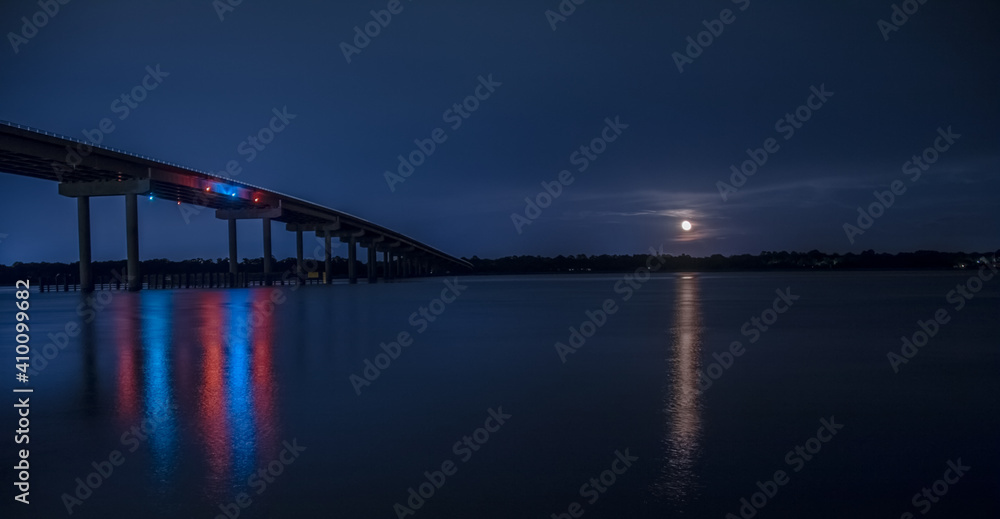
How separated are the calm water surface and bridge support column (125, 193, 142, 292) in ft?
147

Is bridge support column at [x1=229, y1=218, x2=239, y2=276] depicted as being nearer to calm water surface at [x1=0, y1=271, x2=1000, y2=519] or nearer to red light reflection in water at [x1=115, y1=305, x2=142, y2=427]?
red light reflection in water at [x1=115, y1=305, x2=142, y2=427]

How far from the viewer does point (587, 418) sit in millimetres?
7477

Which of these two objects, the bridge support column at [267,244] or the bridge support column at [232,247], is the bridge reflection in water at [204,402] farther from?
the bridge support column at [267,244]

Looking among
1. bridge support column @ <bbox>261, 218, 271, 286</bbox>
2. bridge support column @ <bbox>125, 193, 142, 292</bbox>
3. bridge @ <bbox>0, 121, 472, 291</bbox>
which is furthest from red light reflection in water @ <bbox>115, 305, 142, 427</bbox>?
bridge support column @ <bbox>261, 218, 271, 286</bbox>

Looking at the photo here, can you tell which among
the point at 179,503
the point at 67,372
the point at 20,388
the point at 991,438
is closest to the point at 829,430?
the point at 991,438

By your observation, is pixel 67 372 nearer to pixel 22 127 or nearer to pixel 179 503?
pixel 179 503

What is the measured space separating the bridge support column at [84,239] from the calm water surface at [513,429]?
46.2 m

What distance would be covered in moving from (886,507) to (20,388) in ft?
34.9

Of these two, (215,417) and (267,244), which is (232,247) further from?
(215,417)

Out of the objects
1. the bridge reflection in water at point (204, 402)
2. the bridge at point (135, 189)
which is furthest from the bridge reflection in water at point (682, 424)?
the bridge at point (135, 189)

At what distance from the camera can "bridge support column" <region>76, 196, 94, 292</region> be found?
177 feet

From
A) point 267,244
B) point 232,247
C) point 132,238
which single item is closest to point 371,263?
point 267,244

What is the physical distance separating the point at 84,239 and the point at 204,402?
54.2 m

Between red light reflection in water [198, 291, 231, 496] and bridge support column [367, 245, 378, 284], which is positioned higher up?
bridge support column [367, 245, 378, 284]
